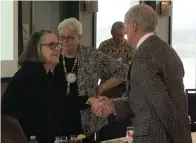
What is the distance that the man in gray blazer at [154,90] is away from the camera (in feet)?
7.75

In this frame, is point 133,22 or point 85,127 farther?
point 85,127

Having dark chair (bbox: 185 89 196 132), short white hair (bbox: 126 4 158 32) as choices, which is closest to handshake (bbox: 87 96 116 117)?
short white hair (bbox: 126 4 158 32)

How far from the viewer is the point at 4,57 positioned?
15.8ft

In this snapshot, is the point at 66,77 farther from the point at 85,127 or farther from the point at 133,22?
the point at 133,22

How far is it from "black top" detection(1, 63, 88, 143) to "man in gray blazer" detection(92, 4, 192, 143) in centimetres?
73

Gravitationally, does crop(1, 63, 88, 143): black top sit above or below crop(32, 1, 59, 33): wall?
below

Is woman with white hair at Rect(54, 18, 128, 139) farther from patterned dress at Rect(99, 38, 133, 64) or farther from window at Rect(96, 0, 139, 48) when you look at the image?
window at Rect(96, 0, 139, 48)

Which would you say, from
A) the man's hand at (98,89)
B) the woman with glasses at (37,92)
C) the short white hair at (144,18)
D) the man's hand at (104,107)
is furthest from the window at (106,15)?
the short white hair at (144,18)

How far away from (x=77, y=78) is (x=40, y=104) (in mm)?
606

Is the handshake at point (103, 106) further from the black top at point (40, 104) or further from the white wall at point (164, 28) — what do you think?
the white wall at point (164, 28)

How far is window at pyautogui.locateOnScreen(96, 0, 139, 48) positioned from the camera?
7102 mm

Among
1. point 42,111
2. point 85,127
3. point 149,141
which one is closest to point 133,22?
point 149,141

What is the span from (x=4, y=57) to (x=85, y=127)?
1.80m

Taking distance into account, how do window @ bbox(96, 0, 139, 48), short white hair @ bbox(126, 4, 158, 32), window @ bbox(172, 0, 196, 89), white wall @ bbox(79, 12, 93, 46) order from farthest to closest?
1. window @ bbox(172, 0, 196, 89)
2. window @ bbox(96, 0, 139, 48)
3. white wall @ bbox(79, 12, 93, 46)
4. short white hair @ bbox(126, 4, 158, 32)
